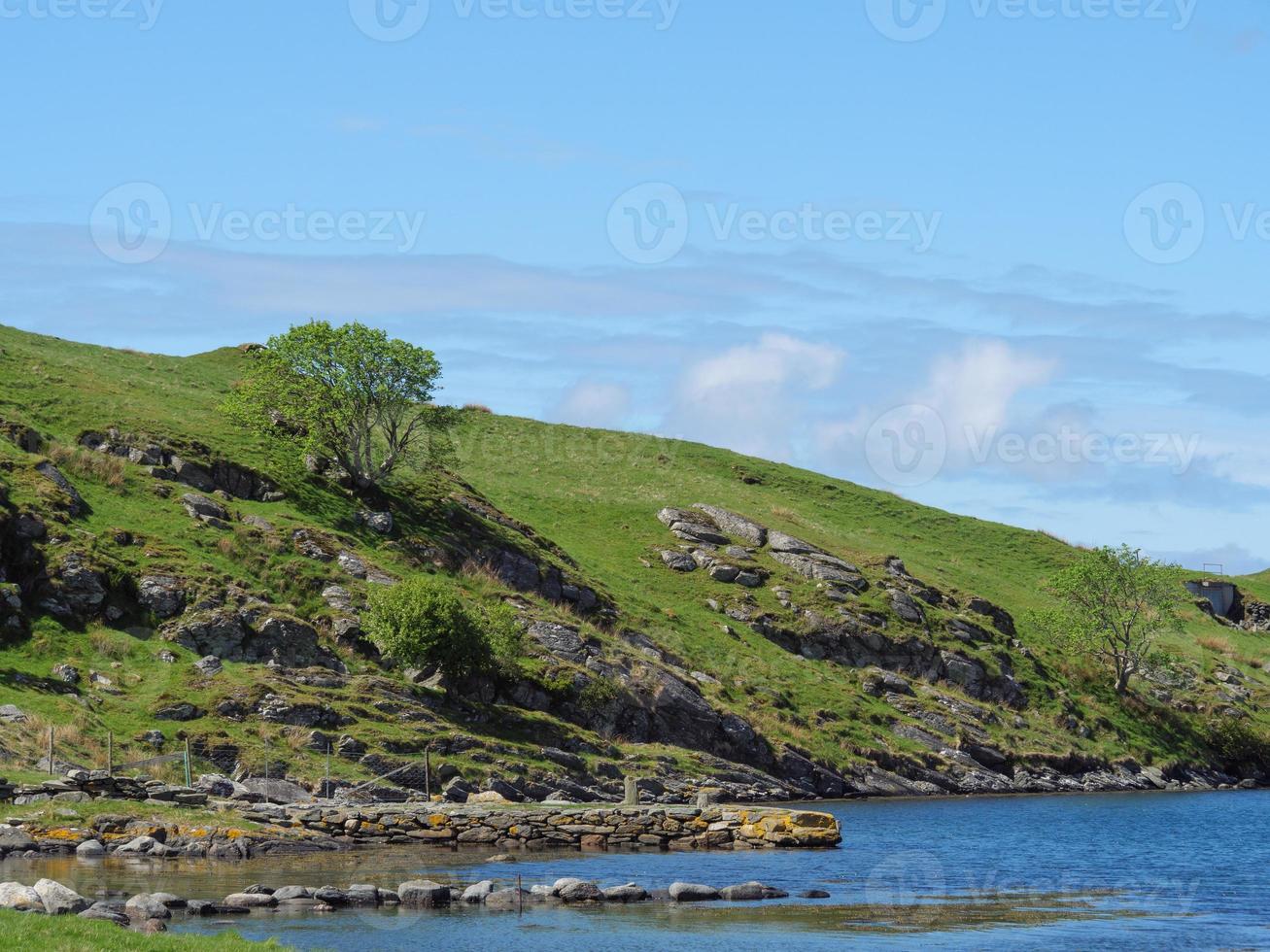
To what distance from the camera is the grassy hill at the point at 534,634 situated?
65.3 meters

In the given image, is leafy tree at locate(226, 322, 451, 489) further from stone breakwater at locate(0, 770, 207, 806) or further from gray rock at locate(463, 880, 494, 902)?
gray rock at locate(463, 880, 494, 902)

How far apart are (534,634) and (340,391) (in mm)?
23433

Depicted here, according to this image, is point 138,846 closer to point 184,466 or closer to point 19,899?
point 19,899

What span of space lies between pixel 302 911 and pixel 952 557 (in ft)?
384

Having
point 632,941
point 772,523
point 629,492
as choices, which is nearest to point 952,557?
point 772,523

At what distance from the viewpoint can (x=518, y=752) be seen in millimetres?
69688

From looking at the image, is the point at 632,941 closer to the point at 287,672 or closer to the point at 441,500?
the point at 287,672

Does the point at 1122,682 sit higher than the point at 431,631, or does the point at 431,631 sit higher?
the point at 431,631

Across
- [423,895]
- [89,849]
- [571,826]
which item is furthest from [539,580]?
[423,895]

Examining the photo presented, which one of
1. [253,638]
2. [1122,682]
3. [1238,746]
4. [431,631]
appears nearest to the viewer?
[253,638]

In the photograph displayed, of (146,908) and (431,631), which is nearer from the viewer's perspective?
(146,908)

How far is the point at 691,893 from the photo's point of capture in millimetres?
40000

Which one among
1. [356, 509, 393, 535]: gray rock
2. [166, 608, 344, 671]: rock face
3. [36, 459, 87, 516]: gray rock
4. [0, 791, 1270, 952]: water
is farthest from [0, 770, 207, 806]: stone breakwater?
[356, 509, 393, 535]: gray rock

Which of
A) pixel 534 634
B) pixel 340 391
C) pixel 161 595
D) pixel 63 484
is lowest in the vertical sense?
pixel 534 634
